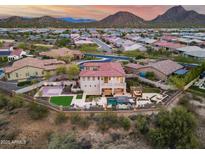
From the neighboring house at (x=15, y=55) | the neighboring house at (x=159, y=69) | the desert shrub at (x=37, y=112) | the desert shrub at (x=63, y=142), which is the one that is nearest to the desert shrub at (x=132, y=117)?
the desert shrub at (x=63, y=142)

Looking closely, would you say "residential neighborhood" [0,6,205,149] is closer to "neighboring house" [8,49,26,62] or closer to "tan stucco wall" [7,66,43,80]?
"tan stucco wall" [7,66,43,80]

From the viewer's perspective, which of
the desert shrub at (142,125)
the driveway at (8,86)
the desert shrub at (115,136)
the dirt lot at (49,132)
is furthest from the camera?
the driveway at (8,86)

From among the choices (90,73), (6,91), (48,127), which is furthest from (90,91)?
(6,91)

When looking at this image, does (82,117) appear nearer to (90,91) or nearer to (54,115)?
(54,115)

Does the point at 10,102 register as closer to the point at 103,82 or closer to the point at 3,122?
the point at 3,122

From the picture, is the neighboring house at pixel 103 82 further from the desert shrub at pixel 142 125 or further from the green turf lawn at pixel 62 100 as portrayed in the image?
the desert shrub at pixel 142 125

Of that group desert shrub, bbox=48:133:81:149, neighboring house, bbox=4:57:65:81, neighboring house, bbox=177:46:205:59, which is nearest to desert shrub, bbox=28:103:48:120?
desert shrub, bbox=48:133:81:149
